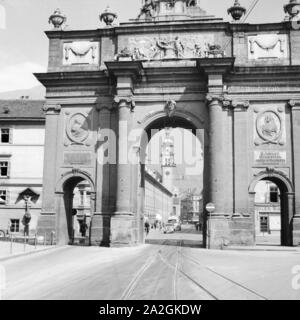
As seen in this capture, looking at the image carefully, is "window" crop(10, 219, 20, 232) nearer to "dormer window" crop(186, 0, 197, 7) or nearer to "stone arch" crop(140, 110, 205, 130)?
"stone arch" crop(140, 110, 205, 130)

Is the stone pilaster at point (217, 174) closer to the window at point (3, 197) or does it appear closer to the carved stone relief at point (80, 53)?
the carved stone relief at point (80, 53)

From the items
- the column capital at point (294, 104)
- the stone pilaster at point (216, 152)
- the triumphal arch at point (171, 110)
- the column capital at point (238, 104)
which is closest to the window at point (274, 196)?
the triumphal arch at point (171, 110)

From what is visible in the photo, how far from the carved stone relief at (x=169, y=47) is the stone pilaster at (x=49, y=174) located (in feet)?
19.6

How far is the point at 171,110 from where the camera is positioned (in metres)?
26.9

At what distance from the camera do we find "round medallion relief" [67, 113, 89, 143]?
1089 inches

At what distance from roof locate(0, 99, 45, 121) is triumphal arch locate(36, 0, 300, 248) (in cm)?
1576

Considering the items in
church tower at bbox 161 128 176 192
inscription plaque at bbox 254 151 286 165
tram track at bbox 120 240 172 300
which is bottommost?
tram track at bbox 120 240 172 300

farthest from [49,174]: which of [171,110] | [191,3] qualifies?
[191,3]

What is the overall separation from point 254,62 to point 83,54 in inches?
417

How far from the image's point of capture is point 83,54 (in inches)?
1112

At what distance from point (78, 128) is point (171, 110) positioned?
5879mm

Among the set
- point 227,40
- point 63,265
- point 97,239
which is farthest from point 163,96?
point 63,265

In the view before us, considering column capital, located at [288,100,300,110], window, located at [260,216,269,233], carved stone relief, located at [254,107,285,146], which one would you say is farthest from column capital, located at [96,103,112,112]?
window, located at [260,216,269,233]

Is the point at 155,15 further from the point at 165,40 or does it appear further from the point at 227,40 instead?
the point at 227,40
